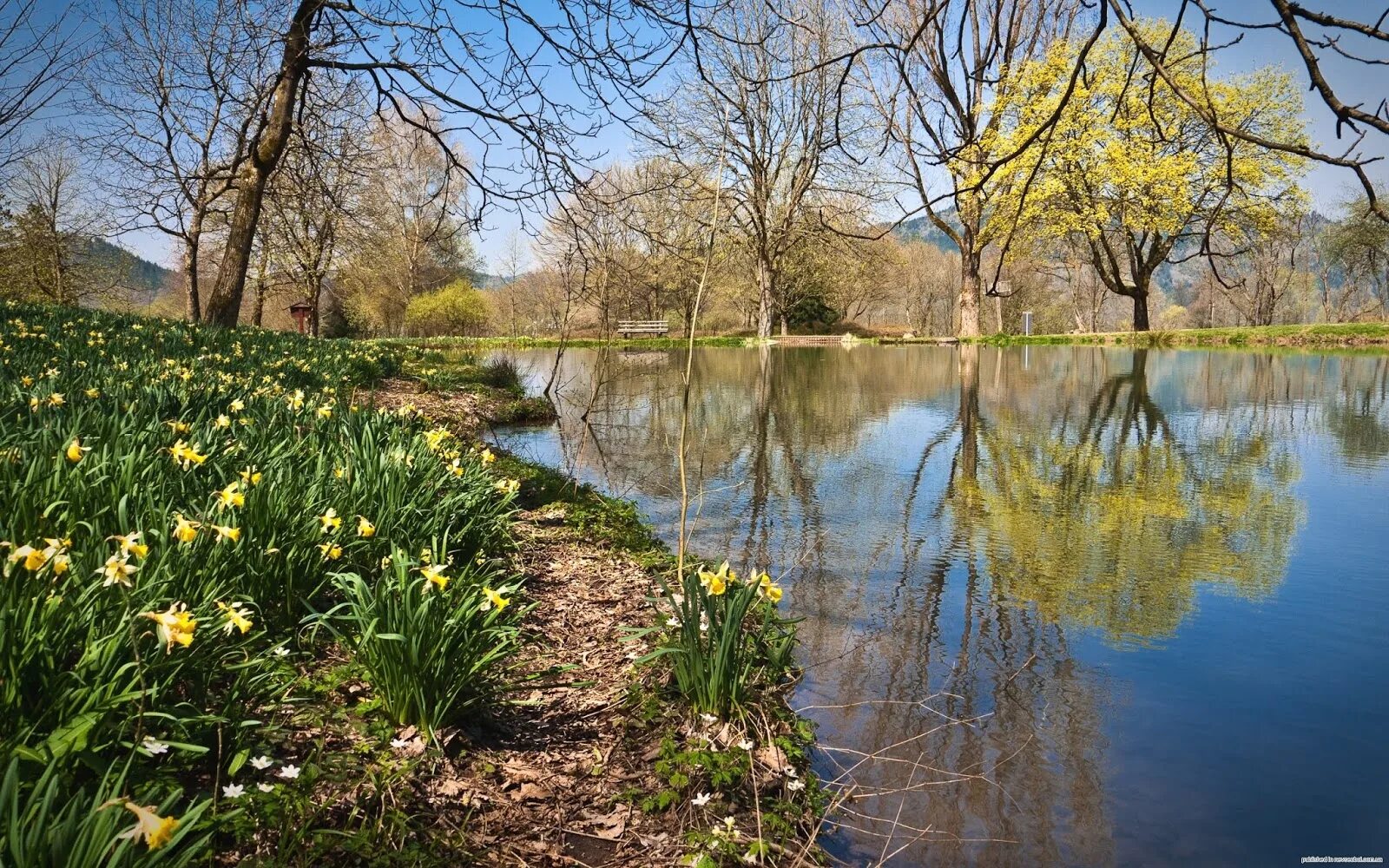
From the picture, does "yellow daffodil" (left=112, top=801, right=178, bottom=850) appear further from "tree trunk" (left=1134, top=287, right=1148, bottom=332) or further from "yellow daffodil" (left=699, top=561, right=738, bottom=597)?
"tree trunk" (left=1134, top=287, right=1148, bottom=332)

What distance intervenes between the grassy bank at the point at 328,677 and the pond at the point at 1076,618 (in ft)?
1.68

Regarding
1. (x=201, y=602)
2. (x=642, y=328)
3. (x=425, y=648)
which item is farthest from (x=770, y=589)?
(x=642, y=328)

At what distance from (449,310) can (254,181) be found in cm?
3256

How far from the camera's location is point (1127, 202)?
24438 mm

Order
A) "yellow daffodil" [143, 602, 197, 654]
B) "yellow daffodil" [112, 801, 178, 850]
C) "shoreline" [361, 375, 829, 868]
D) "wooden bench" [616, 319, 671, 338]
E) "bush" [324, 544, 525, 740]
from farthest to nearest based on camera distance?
"wooden bench" [616, 319, 671, 338], "bush" [324, 544, 525, 740], "shoreline" [361, 375, 829, 868], "yellow daffodil" [143, 602, 197, 654], "yellow daffodil" [112, 801, 178, 850]

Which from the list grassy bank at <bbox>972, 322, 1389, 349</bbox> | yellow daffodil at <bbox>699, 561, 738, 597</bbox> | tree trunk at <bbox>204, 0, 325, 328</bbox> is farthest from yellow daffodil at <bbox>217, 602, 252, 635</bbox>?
grassy bank at <bbox>972, 322, 1389, 349</bbox>

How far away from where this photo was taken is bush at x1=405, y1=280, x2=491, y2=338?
4241 cm

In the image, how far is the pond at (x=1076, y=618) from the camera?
221 cm

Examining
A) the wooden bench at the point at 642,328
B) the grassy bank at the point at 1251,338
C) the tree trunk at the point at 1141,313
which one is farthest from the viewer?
the wooden bench at the point at 642,328

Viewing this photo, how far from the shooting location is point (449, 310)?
42781mm

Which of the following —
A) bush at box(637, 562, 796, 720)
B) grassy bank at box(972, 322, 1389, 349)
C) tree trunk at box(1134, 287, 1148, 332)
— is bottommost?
bush at box(637, 562, 796, 720)

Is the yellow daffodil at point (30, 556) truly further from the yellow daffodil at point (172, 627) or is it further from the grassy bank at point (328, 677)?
the yellow daffodil at point (172, 627)

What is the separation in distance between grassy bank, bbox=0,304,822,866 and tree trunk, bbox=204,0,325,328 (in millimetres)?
7050

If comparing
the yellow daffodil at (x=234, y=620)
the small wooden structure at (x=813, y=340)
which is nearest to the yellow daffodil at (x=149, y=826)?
the yellow daffodil at (x=234, y=620)
